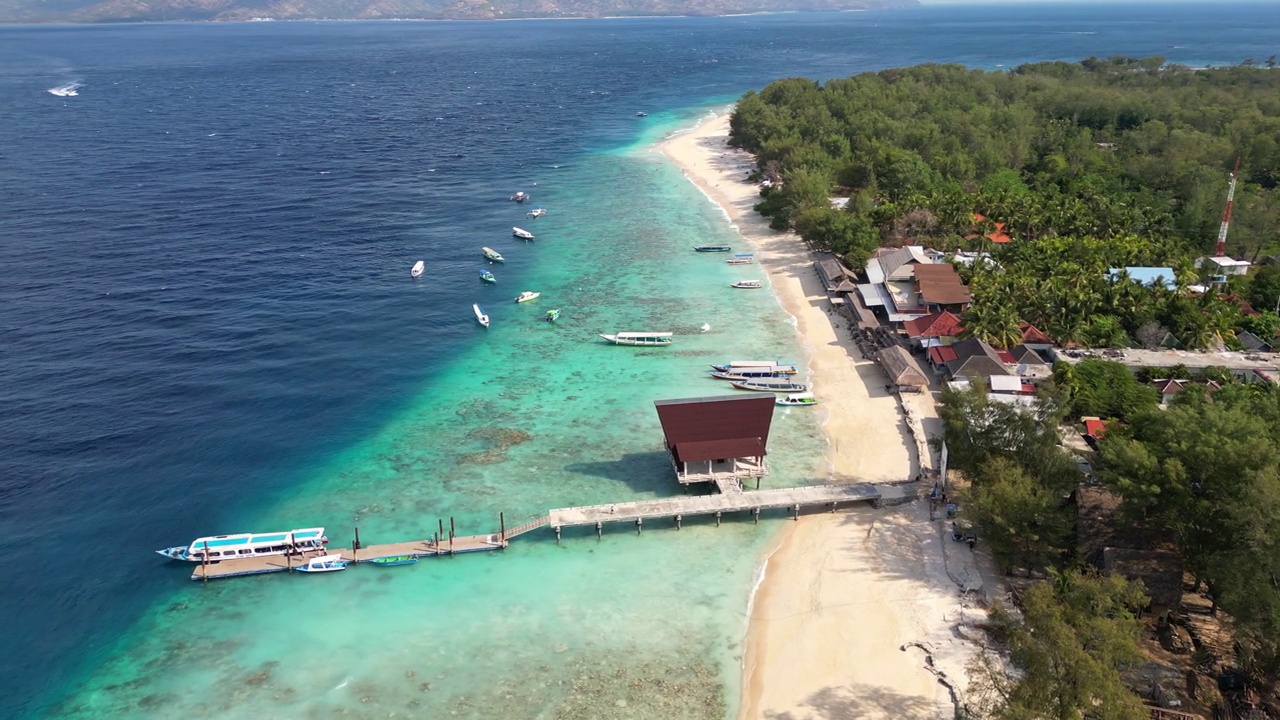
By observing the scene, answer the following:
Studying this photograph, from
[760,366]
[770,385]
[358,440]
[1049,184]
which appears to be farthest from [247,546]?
[1049,184]

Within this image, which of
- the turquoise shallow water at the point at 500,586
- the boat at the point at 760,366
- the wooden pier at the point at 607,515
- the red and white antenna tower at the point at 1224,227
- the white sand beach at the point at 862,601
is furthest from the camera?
the red and white antenna tower at the point at 1224,227

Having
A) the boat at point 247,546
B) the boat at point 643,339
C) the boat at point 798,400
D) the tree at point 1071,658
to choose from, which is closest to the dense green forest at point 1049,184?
the boat at point 798,400

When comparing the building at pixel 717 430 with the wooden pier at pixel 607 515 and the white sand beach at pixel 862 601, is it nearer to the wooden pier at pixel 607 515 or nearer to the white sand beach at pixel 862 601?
the wooden pier at pixel 607 515

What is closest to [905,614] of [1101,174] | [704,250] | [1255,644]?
[1255,644]

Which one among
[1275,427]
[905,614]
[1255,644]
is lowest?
[905,614]

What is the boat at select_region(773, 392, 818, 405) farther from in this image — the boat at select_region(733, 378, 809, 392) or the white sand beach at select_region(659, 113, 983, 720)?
the boat at select_region(733, 378, 809, 392)

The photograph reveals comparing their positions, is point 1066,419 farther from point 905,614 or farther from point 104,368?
point 104,368
